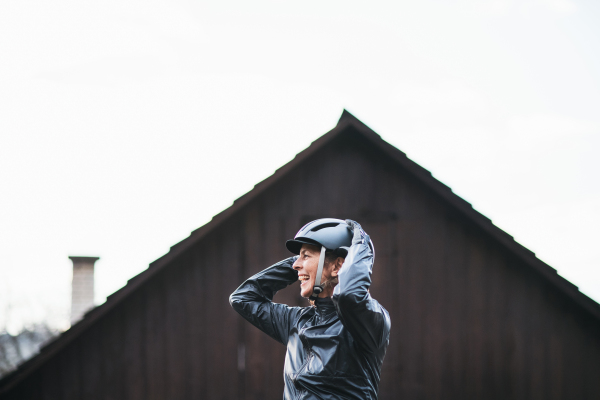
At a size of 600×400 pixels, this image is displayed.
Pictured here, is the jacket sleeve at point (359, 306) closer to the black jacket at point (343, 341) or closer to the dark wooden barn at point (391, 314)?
the black jacket at point (343, 341)

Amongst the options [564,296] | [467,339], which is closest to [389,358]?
[467,339]

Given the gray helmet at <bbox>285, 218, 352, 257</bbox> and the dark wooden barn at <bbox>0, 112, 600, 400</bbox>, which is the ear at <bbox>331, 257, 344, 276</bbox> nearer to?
the gray helmet at <bbox>285, 218, 352, 257</bbox>

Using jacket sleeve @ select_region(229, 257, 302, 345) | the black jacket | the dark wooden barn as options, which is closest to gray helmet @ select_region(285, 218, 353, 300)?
the black jacket

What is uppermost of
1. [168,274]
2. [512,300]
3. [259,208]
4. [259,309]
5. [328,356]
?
[259,208]

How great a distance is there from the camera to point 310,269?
2.72 meters

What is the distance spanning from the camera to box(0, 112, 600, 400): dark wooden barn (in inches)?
291

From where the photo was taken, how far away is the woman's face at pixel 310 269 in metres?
2.71

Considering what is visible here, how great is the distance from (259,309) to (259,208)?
4836 millimetres

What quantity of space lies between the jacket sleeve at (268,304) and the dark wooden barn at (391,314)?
424cm

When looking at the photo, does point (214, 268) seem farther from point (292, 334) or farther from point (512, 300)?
point (292, 334)

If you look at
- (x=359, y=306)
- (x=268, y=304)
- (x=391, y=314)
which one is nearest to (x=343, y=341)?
(x=359, y=306)

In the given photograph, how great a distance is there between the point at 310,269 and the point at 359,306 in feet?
1.61

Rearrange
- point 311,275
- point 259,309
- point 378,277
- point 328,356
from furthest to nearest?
point 378,277 → point 259,309 → point 311,275 → point 328,356

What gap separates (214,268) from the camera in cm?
769
